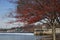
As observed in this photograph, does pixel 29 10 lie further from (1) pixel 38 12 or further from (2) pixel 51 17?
(2) pixel 51 17

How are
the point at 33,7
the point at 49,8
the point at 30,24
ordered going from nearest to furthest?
the point at 49,8, the point at 33,7, the point at 30,24

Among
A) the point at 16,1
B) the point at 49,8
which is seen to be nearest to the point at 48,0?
the point at 49,8

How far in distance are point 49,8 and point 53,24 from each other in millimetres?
1415

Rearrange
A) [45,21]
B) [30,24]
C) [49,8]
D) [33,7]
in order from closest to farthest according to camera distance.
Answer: [49,8]
[33,7]
[30,24]
[45,21]

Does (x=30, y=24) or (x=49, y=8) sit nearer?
(x=49, y=8)

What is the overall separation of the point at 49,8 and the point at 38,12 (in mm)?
543

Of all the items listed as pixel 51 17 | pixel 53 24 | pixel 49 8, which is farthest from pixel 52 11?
pixel 53 24

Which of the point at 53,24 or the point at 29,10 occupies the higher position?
the point at 29,10

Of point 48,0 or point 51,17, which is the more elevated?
point 48,0

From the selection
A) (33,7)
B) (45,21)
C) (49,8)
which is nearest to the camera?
(49,8)

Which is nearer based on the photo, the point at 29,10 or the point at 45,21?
the point at 29,10

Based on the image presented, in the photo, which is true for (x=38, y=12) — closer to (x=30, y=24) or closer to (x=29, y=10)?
(x=29, y=10)

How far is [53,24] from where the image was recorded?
801 centimetres

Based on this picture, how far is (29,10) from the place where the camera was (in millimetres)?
7324
